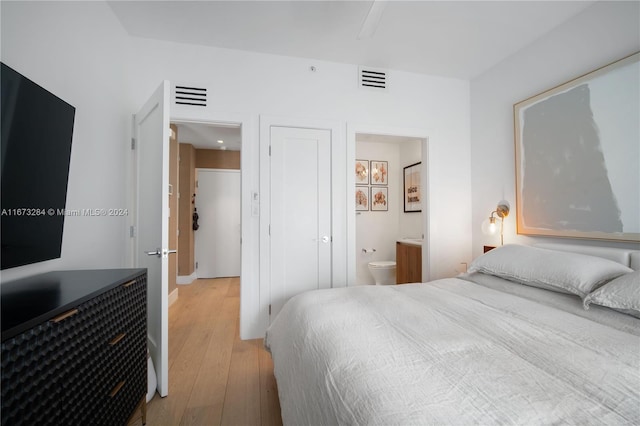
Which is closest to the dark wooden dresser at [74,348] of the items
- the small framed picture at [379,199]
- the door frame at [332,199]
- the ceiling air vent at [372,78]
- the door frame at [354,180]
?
the door frame at [332,199]

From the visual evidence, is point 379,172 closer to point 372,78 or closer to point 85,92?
point 372,78

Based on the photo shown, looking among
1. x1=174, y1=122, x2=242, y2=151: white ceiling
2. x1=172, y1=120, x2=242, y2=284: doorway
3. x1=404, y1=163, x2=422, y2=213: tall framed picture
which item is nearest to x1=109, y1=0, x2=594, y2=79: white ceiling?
x1=174, y1=122, x2=242, y2=151: white ceiling

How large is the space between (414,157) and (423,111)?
1319 millimetres

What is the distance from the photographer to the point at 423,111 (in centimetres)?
307

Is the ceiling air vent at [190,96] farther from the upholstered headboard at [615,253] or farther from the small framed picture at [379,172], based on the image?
the upholstered headboard at [615,253]

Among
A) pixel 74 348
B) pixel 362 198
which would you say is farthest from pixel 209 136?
pixel 74 348

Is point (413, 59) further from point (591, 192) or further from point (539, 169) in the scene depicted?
point (591, 192)

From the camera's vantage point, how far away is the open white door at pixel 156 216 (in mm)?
1723

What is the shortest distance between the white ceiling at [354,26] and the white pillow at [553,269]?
187cm

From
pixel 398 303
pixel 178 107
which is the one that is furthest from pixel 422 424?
pixel 178 107

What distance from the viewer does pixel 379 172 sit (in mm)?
A: 4637

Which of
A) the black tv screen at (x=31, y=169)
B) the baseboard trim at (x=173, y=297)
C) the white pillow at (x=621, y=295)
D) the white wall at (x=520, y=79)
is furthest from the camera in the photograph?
the baseboard trim at (x=173, y=297)

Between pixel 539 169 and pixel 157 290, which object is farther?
pixel 539 169

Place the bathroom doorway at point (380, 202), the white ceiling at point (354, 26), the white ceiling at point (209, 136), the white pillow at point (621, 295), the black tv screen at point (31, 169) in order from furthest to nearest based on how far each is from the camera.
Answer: the bathroom doorway at point (380, 202) → the white ceiling at point (209, 136) → the white ceiling at point (354, 26) → the white pillow at point (621, 295) → the black tv screen at point (31, 169)
